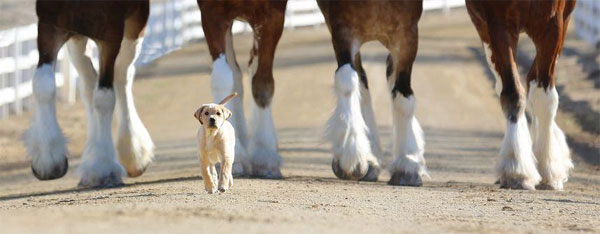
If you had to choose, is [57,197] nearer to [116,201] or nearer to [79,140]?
[116,201]

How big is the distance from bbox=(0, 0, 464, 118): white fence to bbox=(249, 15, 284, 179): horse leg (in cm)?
191

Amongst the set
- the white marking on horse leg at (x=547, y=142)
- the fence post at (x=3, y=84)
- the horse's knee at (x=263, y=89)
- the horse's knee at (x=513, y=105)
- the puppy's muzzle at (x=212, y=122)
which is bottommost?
the fence post at (x=3, y=84)

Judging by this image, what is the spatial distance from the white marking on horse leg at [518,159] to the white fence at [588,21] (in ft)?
58.1

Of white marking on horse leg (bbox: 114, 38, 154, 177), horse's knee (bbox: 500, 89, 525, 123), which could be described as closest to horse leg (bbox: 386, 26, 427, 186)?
horse's knee (bbox: 500, 89, 525, 123)

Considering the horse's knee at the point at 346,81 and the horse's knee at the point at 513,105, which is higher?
the horse's knee at the point at 346,81

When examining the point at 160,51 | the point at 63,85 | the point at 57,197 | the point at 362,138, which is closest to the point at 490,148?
the point at 362,138

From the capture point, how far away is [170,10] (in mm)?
32531

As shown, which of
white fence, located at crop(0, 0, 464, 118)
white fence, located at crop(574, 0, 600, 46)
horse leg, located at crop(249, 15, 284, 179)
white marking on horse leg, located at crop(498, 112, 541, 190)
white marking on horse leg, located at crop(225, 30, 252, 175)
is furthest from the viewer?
white fence, located at crop(574, 0, 600, 46)

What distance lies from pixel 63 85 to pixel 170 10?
936 centimetres

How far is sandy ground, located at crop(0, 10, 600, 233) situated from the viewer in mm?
8688

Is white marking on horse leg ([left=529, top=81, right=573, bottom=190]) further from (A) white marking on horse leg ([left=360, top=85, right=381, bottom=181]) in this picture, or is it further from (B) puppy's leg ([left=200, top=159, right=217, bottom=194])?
(B) puppy's leg ([left=200, top=159, right=217, bottom=194])

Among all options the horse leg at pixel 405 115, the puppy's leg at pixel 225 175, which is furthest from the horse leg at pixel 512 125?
the puppy's leg at pixel 225 175

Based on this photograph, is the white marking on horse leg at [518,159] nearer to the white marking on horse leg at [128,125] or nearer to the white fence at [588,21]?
the white marking on horse leg at [128,125]

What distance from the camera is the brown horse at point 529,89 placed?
12.5 m
